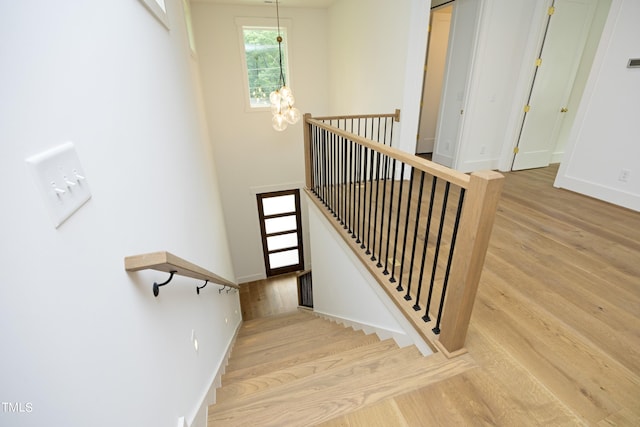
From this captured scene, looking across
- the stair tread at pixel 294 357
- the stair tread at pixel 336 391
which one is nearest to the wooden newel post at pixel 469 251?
the stair tread at pixel 336 391

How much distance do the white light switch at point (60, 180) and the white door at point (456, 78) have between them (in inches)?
178

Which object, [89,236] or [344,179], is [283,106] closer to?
[344,179]

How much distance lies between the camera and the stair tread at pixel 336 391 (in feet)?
3.90

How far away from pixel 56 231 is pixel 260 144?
18.3 feet

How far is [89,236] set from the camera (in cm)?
71

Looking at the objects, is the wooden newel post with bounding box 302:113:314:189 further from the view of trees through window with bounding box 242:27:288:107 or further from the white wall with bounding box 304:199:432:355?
the view of trees through window with bounding box 242:27:288:107

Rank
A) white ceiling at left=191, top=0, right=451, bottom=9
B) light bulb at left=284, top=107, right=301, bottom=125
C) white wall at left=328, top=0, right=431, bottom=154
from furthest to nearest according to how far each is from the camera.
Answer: white ceiling at left=191, top=0, right=451, bottom=9, light bulb at left=284, top=107, right=301, bottom=125, white wall at left=328, top=0, right=431, bottom=154

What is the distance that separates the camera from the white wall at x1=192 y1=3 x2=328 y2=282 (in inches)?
200

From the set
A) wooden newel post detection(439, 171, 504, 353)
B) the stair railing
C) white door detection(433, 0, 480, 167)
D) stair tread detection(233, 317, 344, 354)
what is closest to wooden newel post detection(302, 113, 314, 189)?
the stair railing

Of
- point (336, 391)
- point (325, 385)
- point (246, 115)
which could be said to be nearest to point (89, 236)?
point (336, 391)

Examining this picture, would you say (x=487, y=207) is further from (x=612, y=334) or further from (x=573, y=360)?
(x=612, y=334)

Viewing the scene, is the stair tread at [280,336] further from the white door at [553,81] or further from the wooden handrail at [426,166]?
the white door at [553,81]

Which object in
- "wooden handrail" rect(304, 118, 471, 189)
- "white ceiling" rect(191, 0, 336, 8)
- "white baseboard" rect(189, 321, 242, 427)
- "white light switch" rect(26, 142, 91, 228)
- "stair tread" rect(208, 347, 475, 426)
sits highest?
"white ceiling" rect(191, 0, 336, 8)

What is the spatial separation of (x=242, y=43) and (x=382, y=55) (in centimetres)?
275
